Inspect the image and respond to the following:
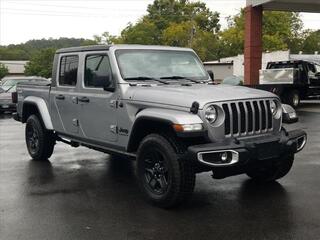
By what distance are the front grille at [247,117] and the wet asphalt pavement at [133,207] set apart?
872mm

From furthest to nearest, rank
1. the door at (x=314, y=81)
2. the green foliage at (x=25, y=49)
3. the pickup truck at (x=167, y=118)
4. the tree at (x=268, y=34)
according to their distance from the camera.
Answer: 1. the green foliage at (x=25, y=49)
2. the tree at (x=268, y=34)
3. the door at (x=314, y=81)
4. the pickup truck at (x=167, y=118)

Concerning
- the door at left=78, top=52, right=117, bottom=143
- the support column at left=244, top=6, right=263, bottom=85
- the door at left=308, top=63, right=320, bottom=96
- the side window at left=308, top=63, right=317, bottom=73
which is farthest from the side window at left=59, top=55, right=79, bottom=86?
the support column at left=244, top=6, right=263, bottom=85

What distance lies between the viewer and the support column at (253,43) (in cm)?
2192

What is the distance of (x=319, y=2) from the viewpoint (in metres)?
20.9

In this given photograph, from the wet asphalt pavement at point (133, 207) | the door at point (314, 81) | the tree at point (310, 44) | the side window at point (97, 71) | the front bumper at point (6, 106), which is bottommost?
the front bumper at point (6, 106)

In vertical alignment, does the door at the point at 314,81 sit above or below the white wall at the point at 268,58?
below

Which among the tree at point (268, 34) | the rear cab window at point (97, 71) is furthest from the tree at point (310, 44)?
the rear cab window at point (97, 71)

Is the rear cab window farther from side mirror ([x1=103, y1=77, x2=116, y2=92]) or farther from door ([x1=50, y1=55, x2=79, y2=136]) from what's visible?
door ([x1=50, y1=55, x2=79, y2=136])

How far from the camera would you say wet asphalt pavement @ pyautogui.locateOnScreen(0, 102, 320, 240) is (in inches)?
189

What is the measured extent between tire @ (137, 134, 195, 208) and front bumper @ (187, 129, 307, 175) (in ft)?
0.82

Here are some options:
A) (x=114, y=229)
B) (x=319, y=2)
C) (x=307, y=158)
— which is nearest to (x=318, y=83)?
(x=319, y=2)

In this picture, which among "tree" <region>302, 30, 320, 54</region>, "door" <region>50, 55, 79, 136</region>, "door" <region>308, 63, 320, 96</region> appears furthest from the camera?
"tree" <region>302, 30, 320, 54</region>

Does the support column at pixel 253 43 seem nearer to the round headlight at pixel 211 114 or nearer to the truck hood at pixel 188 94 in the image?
the truck hood at pixel 188 94

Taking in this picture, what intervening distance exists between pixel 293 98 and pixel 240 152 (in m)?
15.1
